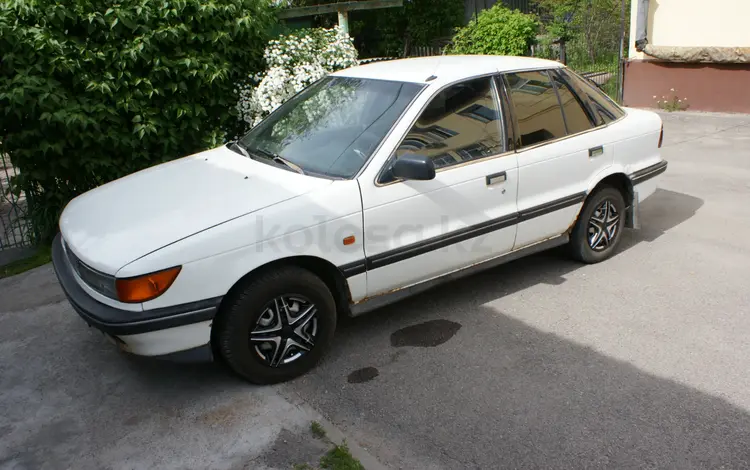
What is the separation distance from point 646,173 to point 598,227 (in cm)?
67

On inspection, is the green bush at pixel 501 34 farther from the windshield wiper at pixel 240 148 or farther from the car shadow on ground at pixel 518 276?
the windshield wiper at pixel 240 148

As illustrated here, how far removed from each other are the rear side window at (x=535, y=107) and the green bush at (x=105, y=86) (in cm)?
324

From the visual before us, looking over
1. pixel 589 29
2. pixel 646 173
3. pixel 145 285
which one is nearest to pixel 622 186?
pixel 646 173

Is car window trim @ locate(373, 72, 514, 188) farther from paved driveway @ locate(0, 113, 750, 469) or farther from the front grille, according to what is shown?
the front grille

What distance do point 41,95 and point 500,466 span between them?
502cm

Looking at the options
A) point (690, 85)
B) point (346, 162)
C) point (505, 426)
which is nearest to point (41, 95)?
point (346, 162)

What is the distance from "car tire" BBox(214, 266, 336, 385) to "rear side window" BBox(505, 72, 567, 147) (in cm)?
194

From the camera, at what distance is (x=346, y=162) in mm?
4270

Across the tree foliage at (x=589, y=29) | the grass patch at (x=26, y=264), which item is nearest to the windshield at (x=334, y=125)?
the grass patch at (x=26, y=264)

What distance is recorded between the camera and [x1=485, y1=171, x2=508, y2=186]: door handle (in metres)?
4.62

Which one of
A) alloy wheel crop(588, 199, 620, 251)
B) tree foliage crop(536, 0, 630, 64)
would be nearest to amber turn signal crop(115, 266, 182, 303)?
alloy wheel crop(588, 199, 620, 251)

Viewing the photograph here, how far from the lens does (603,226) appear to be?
5617mm

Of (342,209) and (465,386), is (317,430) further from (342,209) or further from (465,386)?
(342,209)

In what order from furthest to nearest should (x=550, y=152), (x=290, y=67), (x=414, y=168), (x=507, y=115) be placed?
1. (x=290, y=67)
2. (x=550, y=152)
3. (x=507, y=115)
4. (x=414, y=168)
